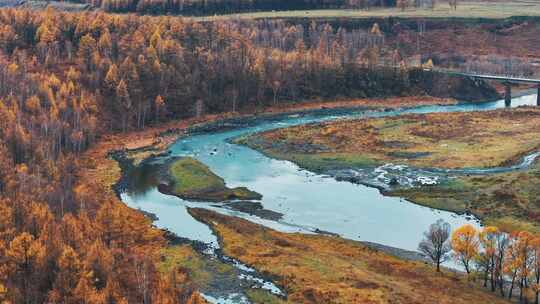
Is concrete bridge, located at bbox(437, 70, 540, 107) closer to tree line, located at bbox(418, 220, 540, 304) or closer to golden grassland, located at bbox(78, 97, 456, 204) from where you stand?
golden grassland, located at bbox(78, 97, 456, 204)

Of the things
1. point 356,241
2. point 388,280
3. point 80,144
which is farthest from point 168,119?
point 388,280

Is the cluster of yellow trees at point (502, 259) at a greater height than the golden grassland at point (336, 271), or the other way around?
the cluster of yellow trees at point (502, 259)

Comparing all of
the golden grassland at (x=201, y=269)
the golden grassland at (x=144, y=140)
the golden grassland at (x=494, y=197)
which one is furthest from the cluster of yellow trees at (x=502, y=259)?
the golden grassland at (x=144, y=140)

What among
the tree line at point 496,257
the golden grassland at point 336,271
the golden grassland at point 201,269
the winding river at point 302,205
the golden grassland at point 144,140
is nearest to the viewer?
the tree line at point 496,257

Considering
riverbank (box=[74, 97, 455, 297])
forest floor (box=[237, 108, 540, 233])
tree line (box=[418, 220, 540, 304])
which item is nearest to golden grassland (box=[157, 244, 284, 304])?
riverbank (box=[74, 97, 455, 297])

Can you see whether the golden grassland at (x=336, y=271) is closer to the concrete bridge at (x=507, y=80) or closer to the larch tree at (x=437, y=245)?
the larch tree at (x=437, y=245)

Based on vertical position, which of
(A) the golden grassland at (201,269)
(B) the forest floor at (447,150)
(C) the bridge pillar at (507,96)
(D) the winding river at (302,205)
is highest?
(C) the bridge pillar at (507,96)

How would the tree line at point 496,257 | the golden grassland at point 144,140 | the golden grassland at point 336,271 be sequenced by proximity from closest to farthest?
the tree line at point 496,257 → the golden grassland at point 336,271 → the golden grassland at point 144,140
